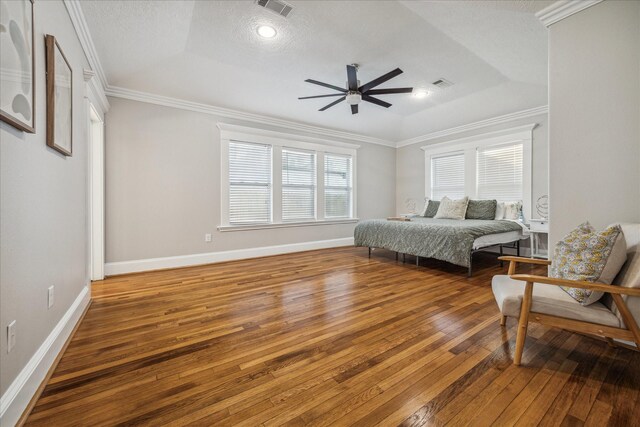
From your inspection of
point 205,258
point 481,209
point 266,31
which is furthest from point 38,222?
point 481,209

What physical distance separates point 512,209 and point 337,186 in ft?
10.7

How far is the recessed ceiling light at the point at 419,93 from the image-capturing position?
4.36 meters

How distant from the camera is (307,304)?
257 centimetres

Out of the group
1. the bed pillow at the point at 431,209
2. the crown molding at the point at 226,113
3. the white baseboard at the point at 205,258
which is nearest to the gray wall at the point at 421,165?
the bed pillow at the point at 431,209

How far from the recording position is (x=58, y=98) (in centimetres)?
181

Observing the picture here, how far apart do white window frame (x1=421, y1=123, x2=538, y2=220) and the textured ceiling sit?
46 cm

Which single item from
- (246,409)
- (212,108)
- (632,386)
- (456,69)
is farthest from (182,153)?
(632,386)

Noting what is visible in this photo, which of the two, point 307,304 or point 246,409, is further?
point 307,304

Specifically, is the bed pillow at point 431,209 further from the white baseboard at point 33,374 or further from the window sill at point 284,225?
the white baseboard at point 33,374

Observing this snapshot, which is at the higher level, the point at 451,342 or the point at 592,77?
the point at 592,77

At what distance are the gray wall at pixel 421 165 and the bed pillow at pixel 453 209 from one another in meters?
1.06

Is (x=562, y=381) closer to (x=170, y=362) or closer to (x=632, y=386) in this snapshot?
(x=632, y=386)

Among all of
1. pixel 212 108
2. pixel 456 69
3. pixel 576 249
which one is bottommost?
pixel 576 249

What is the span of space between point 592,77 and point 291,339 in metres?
3.01
